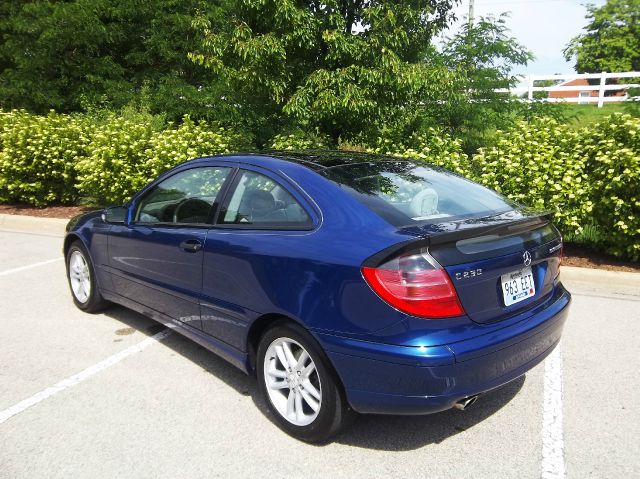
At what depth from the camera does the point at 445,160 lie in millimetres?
6980

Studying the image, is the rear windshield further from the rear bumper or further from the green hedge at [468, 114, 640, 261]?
the green hedge at [468, 114, 640, 261]

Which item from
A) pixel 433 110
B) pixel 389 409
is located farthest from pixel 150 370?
pixel 433 110

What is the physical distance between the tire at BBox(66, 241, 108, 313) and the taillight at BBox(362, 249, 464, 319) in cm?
328

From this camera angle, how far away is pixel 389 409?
2.56 meters

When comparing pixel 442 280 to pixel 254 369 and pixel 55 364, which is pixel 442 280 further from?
pixel 55 364

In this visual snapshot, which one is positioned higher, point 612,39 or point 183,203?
point 612,39

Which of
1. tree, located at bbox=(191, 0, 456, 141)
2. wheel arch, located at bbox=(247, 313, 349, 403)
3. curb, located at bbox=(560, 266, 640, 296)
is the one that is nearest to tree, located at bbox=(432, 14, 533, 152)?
tree, located at bbox=(191, 0, 456, 141)

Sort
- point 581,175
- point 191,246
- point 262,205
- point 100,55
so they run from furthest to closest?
point 100,55 < point 581,175 < point 191,246 < point 262,205

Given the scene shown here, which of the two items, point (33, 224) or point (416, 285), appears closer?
point (416, 285)

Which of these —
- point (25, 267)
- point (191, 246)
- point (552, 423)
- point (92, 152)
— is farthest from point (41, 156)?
point (552, 423)

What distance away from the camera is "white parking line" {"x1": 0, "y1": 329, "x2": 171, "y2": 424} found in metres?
3.28

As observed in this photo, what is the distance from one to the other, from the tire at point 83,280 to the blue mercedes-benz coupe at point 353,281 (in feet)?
4.03

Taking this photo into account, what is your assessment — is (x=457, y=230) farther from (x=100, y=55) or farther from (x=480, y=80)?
(x=100, y=55)

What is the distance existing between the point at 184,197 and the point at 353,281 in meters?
1.85
